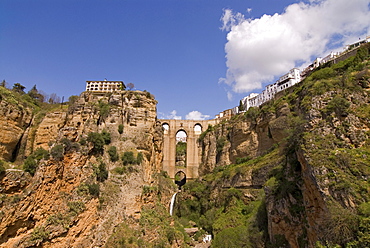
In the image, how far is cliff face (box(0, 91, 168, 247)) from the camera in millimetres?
18891

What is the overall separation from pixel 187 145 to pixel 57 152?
31.2 meters

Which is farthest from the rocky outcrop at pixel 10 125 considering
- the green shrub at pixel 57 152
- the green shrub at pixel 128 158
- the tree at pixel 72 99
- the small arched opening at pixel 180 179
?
the small arched opening at pixel 180 179

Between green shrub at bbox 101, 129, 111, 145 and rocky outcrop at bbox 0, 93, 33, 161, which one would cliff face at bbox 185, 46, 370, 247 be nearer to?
green shrub at bbox 101, 129, 111, 145

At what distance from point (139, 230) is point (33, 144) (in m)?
14.0

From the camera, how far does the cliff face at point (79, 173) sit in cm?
1889

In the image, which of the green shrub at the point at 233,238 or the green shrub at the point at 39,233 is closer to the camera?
the green shrub at the point at 39,233

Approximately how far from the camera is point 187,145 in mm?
50969

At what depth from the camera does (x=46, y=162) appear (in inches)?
813

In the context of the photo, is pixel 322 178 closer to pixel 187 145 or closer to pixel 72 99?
pixel 72 99

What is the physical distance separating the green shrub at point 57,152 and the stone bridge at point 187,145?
1051 inches

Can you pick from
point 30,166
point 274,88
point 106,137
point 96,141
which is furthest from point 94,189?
point 274,88

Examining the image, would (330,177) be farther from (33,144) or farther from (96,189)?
(33,144)

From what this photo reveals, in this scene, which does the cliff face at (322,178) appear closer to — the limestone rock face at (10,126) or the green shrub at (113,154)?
the green shrub at (113,154)

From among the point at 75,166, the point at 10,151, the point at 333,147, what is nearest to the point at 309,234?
the point at 333,147
